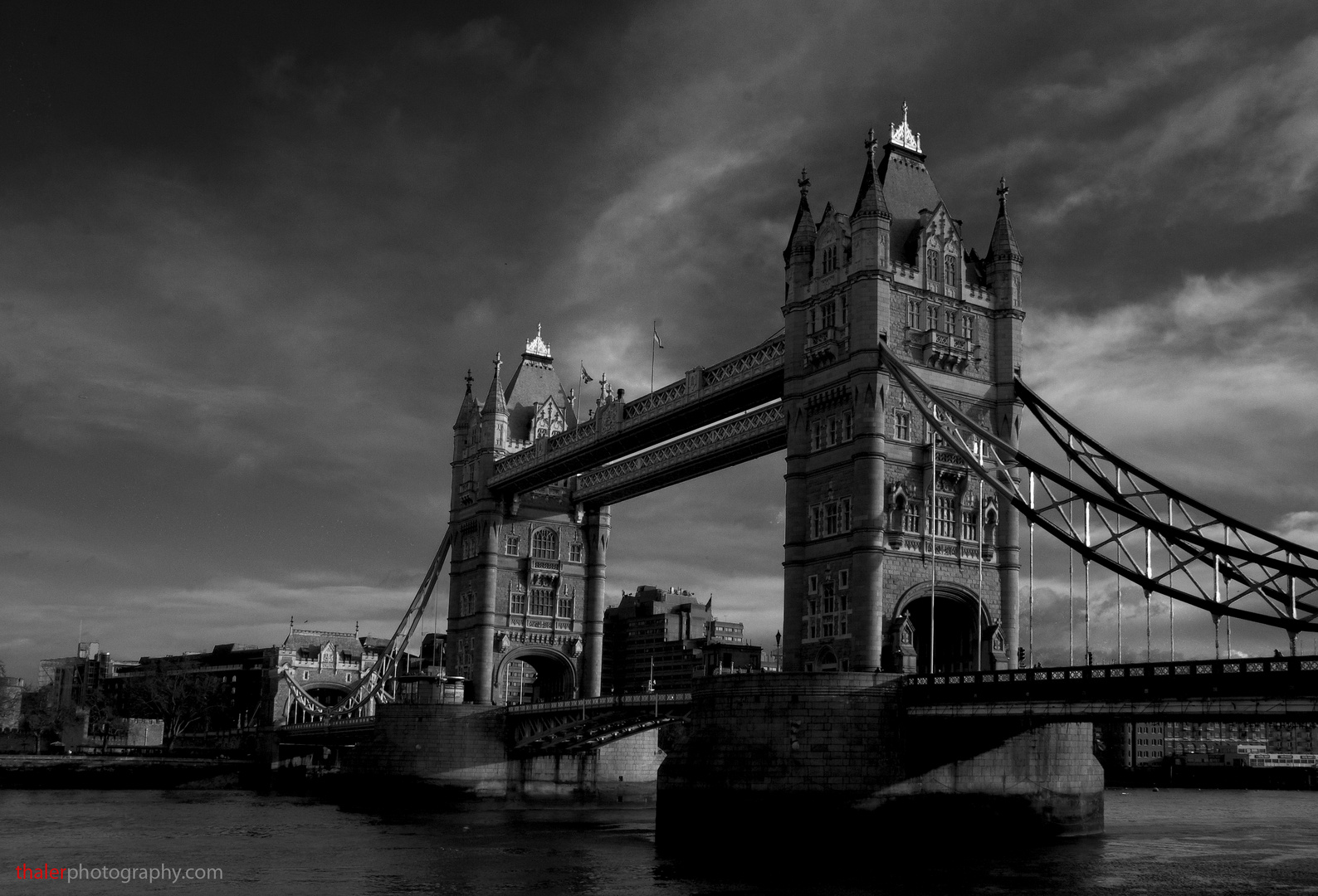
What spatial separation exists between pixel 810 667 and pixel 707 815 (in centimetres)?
917

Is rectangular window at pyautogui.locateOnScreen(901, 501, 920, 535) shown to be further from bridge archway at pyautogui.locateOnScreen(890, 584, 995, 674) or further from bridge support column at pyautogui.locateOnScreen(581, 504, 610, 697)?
bridge support column at pyautogui.locateOnScreen(581, 504, 610, 697)

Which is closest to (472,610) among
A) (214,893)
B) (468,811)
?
(468,811)

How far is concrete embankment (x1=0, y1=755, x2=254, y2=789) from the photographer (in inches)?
4058

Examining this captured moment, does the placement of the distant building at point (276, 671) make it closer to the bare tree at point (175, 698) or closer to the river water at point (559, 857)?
the bare tree at point (175, 698)

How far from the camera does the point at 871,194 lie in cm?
6072

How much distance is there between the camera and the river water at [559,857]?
4209 centimetres

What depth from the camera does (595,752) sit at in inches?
3570

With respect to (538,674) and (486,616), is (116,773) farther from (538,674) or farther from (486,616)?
(486,616)

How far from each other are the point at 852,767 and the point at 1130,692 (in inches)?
416

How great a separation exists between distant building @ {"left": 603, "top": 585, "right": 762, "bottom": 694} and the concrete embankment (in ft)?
237

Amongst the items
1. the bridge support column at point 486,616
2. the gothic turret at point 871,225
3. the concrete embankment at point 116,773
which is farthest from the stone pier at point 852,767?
the concrete embankment at point 116,773

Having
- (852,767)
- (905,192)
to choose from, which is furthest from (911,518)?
(905,192)

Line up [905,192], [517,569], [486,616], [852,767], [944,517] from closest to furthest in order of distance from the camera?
[852,767] → [944,517] → [905,192] → [486,616] → [517,569]

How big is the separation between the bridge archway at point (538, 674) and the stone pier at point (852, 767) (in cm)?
4070
